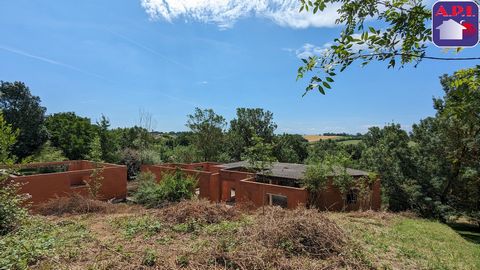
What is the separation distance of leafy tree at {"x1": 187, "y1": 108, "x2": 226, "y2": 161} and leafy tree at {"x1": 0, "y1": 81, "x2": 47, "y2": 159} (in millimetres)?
12612

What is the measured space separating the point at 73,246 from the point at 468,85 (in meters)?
6.15

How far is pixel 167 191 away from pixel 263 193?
4.70m

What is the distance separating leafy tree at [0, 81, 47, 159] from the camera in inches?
873

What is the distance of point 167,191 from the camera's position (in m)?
13.1

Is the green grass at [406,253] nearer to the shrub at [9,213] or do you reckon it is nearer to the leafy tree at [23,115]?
the shrub at [9,213]

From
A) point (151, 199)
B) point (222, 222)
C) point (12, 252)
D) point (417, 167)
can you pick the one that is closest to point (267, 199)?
point (151, 199)

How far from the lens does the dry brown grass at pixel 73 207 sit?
10445 millimetres


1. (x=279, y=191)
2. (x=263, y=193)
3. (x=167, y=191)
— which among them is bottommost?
(x=263, y=193)

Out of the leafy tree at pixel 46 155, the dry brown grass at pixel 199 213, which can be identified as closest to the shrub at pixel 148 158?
the leafy tree at pixel 46 155

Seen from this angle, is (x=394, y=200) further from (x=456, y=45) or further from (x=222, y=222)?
(x=456, y=45)

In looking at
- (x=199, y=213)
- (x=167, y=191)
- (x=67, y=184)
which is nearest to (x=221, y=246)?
(x=199, y=213)

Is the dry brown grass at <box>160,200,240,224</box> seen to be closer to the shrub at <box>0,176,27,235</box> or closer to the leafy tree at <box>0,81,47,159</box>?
the shrub at <box>0,176,27,235</box>

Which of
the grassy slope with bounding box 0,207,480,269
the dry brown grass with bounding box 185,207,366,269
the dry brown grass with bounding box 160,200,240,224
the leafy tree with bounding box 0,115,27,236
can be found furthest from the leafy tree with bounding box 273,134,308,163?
the dry brown grass with bounding box 185,207,366,269

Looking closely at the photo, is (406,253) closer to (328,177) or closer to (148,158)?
(328,177)
